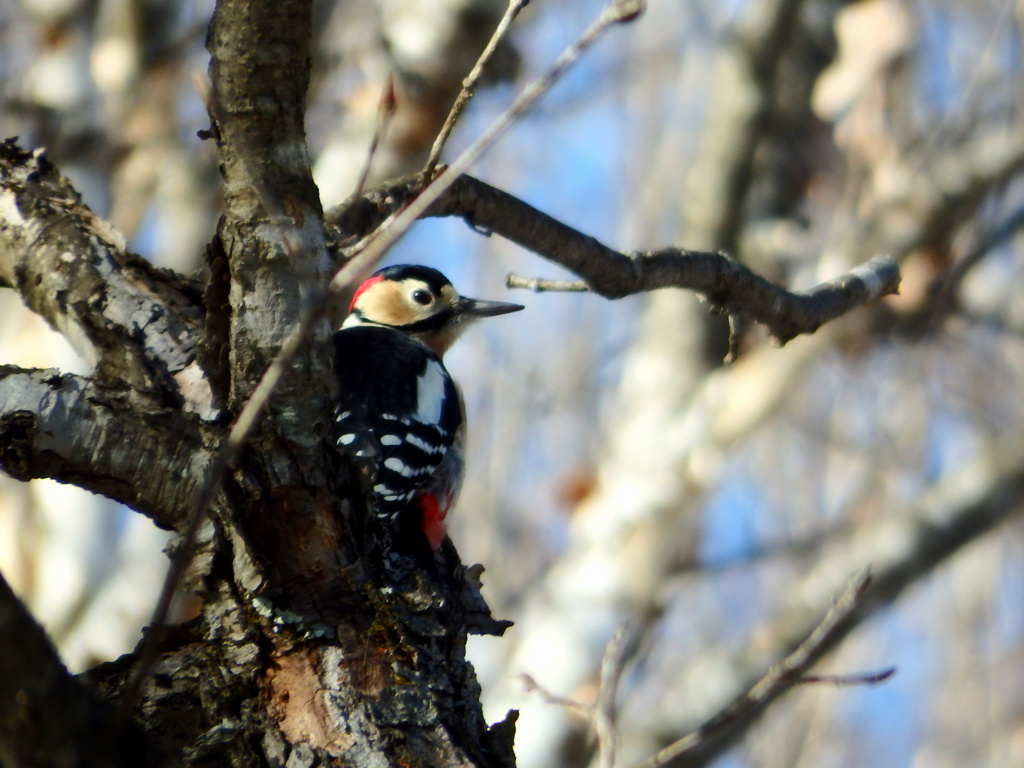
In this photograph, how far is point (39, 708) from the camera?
1.12 m

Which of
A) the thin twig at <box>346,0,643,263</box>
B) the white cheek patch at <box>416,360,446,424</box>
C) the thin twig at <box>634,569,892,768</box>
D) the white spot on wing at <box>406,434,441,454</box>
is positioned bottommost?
the thin twig at <box>634,569,892,768</box>

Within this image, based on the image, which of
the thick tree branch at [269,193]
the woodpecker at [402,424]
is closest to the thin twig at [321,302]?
the thick tree branch at [269,193]

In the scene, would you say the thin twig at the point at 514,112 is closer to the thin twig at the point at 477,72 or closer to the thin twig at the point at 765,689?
the thin twig at the point at 477,72

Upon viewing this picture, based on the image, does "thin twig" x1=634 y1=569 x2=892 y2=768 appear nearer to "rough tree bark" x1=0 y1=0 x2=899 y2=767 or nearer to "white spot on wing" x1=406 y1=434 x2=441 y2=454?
"rough tree bark" x1=0 y1=0 x2=899 y2=767

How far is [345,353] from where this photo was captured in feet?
11.5

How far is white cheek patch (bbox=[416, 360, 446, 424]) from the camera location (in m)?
3.36

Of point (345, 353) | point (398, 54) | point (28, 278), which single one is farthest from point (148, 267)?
point (398, 54)

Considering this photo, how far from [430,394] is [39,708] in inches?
94.3

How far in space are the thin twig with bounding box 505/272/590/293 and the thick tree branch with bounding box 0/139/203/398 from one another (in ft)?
2.43

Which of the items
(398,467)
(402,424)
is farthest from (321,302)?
(402,424)

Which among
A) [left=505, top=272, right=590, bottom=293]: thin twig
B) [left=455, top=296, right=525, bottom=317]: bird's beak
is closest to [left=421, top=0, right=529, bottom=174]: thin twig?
[left=505, top=272, right=590, bottom=293]: thin twig

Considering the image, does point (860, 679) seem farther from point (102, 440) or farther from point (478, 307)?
point (478, 307)

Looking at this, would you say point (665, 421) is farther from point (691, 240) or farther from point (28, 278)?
point (28, 278)

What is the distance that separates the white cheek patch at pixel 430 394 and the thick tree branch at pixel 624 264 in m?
0.68
